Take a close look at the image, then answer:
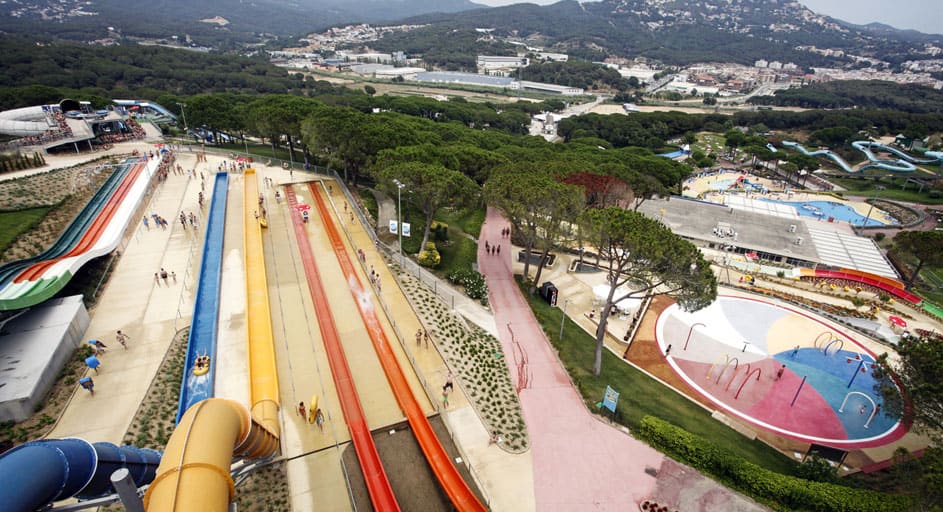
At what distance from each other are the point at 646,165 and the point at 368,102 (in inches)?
2648

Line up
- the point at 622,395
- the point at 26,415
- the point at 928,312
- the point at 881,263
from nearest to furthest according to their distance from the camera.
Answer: the point at 26,415 < the point at 622,395 < the point at 928,312 < the point at 881,263

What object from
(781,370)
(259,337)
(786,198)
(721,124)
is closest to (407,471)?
(259,337)

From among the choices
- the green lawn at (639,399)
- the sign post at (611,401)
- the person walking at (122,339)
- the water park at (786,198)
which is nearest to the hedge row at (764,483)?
the green lawn at (639,399)

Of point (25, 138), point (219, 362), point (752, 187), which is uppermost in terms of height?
point (25, 138)

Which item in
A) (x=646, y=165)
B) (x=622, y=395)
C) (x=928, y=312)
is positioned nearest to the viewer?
(x=622, y=395)

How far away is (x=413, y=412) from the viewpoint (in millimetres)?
22266

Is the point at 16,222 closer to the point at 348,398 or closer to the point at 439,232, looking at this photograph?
the point at 348,398

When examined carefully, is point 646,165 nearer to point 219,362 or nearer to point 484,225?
point 484,225

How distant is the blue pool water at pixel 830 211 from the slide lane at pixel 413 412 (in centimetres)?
6789

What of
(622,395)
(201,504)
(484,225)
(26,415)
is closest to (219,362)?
(26,415)

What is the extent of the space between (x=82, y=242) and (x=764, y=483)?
143ft

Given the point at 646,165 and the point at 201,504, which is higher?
the point at 201,504

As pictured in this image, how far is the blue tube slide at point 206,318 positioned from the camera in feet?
68.7

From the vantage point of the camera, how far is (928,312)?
40312 mm
